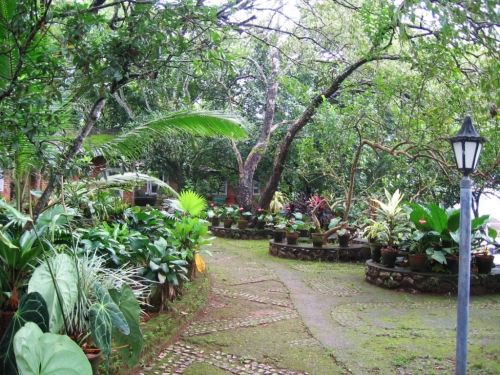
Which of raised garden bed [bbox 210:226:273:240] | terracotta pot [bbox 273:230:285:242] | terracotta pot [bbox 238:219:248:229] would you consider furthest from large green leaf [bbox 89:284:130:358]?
terracotta pot [bbox 238:219:248:229]

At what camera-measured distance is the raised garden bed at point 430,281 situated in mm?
7207

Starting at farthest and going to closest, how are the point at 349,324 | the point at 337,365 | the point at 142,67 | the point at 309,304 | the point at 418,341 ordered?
the point at 309,304 → the point at 349,324 → the point at 418,341 → the point at 337,365 → the point at 142,67

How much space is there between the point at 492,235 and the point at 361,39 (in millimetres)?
4815

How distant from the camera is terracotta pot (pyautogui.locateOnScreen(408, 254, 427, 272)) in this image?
7.38 metres

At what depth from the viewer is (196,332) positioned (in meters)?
5.00

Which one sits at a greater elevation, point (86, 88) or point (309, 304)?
point (86, 88)

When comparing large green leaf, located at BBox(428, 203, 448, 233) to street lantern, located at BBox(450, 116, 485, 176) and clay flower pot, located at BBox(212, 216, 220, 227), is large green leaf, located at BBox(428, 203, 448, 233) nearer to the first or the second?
street lantern, located at BBox(450, 116, 485, 176)

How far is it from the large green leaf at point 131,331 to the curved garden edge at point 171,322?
6.1 inches

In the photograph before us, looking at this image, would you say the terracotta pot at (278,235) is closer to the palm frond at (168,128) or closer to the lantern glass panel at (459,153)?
the palm frond at (168,128)

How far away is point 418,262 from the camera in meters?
7.39

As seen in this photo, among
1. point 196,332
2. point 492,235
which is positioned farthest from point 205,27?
point 492,235

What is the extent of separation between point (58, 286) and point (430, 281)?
5.60 m

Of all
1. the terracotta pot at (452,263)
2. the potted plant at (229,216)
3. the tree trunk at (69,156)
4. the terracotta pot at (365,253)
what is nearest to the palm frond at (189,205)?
the tree trunk at (69,156)

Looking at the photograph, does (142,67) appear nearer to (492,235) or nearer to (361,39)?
(492,235)
